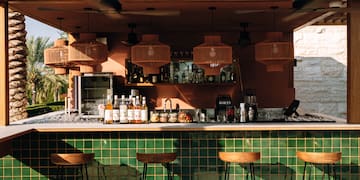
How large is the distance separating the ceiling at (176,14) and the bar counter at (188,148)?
54.1 inches

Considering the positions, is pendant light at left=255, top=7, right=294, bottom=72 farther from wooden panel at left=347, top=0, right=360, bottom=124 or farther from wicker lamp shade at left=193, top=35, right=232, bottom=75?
wooden panel at left=347, top=0, right=360, bottom=124

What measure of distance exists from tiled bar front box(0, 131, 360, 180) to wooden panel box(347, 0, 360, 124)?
29cm

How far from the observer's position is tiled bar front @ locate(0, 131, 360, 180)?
5.28 m

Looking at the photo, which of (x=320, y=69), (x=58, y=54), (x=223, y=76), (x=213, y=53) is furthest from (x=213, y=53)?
(x=320, y=69)

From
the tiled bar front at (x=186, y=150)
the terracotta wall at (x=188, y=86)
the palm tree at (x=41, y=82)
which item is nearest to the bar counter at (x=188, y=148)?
the tiled bar front at (x=186, y=150)

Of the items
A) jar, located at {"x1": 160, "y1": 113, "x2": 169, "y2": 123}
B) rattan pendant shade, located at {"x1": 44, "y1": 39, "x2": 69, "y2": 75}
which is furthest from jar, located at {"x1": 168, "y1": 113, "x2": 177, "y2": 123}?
rattan pendant shade, located at {"x1": 44, "y1": 39, "x2": 69, "y2": 75}

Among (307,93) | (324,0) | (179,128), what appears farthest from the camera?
(307,93)

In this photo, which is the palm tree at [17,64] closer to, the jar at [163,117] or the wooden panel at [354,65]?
the jar at [163,117]

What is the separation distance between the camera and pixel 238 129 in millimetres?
5199

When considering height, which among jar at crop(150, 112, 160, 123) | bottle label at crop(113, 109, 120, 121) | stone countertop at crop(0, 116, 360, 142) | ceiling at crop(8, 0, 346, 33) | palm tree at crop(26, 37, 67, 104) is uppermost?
ceiling at crop(8, 0, 346, 33)

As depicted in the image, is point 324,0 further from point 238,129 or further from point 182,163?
point 182,163

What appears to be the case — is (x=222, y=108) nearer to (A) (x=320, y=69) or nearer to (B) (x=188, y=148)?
(B) (x=188, y=148)

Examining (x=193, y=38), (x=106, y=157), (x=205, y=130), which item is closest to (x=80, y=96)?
(x=193, y=38)

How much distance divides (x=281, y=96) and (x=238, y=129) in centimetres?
416
